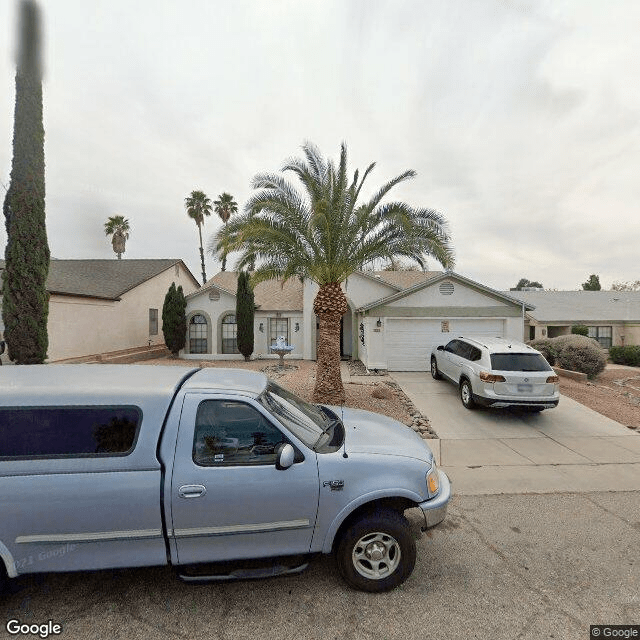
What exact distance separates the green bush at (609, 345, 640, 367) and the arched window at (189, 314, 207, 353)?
23.7 metres

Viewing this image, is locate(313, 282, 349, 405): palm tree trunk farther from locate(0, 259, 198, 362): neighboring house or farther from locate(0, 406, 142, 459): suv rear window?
locate(0, 259, 198, 362): neighboring house

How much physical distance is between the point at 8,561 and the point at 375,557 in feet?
9.57

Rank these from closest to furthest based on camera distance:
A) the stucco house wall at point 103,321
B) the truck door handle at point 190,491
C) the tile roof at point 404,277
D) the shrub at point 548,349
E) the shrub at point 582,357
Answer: the truck door handle at point 190,491 < the shrub at point 582,357 < the shrub at point 548,349 < the stucco house wall at point 103,321 < the tile roof at point 404,277

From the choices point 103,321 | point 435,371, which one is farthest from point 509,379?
point 103,321

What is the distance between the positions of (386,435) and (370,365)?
10.9 metres

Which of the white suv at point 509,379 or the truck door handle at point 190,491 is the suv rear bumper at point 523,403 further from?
the truck door handle at point 190,491

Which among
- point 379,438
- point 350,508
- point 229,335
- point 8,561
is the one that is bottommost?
point 8,561

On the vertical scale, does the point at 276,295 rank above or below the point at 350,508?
above

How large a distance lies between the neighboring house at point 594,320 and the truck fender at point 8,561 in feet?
83.3

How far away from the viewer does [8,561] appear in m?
2.54

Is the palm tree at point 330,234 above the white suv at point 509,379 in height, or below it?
above

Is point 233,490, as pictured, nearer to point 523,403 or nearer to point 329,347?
point 329,347

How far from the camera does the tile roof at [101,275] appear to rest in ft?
56.0

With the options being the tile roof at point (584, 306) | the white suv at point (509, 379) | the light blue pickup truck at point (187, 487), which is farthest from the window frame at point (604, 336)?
the light blue pickup truck at point (187, 487)
